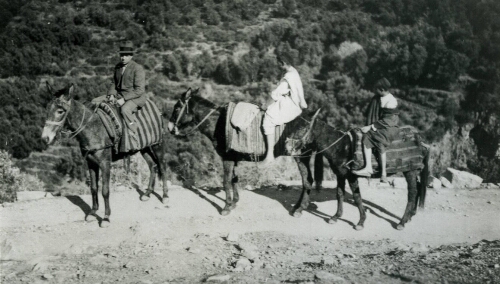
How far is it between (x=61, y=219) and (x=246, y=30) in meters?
19.3

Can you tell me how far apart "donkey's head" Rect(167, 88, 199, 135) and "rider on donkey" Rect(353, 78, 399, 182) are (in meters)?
3.29

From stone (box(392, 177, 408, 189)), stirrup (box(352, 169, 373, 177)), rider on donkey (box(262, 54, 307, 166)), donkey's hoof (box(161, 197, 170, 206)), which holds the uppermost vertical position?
rider on donkey (box(262, 54, 307, 166))

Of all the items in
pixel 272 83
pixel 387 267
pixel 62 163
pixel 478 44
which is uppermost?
pixel 478 44

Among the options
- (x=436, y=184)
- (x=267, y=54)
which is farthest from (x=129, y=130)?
(x=267, y=54)

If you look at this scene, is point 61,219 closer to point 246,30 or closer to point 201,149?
point 201,149

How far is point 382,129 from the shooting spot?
Answer: 7.90 metres

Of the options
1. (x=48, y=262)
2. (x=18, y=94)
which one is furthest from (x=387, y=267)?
(x=18, y=94)

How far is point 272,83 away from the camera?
75.0ft

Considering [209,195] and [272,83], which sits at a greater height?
[272,83]

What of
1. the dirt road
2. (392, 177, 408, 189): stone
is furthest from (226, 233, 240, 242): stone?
(392, 177, 408, 189): stone

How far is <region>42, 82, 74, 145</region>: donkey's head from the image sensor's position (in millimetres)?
7188

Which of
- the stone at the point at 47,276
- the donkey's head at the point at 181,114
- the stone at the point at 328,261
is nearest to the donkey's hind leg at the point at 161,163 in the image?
the donkey's head at the point at 181,114

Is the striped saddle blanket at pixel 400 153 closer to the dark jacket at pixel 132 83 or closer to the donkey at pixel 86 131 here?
the dark jacket at pixel 132 83

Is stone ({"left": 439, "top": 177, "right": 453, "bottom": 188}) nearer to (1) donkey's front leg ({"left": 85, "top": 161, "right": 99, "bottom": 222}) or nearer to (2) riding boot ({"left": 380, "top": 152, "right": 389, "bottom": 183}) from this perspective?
(2) riding boot ({"left": 380, "top": 152, "right": 389, "bottom": 183})
